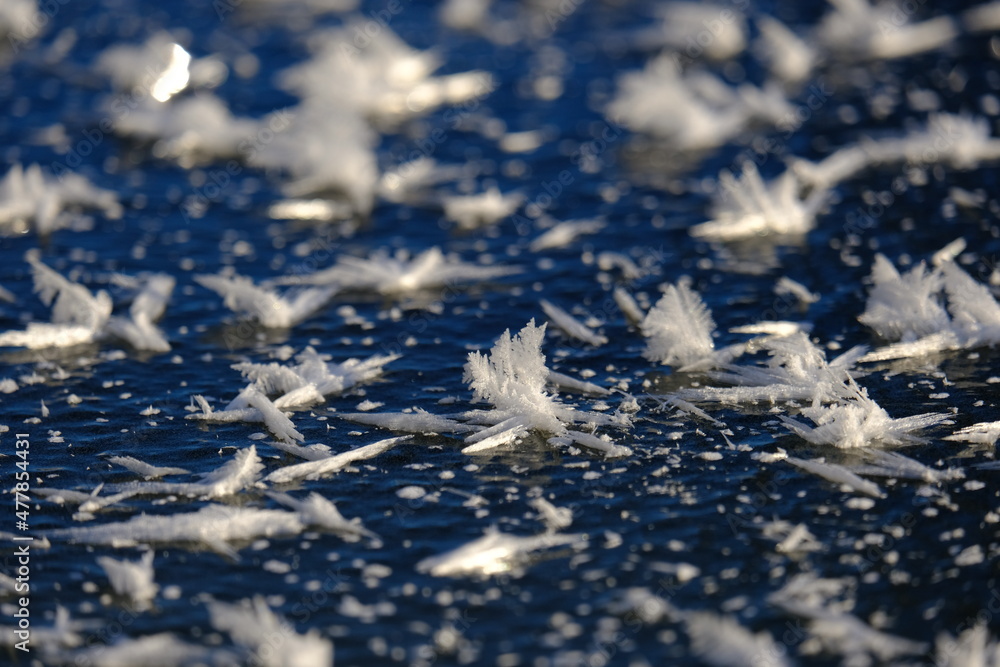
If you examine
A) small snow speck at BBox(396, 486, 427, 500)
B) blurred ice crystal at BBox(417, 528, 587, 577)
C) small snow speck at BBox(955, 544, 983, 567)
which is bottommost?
small snow speck at BBox(955, 544, 983, 567)

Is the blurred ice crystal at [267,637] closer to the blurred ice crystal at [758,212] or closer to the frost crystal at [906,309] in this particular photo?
the frost crystal at [906,309]

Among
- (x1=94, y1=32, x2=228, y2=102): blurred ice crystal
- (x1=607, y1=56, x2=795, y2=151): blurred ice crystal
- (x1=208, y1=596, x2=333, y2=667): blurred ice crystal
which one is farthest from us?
(x1=94, y1=32, x2=228, y2=102): blurred ice crystal

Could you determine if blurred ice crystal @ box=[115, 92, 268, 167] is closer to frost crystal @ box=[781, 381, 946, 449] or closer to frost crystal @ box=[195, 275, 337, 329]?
frost crystal @ box=[195, 275, 337, 329]

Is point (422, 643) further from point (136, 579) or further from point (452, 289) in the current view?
point (452, 289)

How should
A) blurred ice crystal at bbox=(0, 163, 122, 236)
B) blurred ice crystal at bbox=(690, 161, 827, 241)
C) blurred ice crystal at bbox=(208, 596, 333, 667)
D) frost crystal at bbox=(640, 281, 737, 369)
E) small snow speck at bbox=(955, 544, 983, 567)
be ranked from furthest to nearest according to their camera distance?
blurred ice crystal at bbox=(0, 163, 122, 236) < blurred ice crystal at bbox=(690, 161, 827, 241) < frost crystal at bbox=(640, 281, 737, 369) < small snow speck at bbox=(955, 544, 983, 567) < blurred ice crystal at bbox=(208, 596, 333, 667)

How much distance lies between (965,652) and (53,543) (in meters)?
4.58

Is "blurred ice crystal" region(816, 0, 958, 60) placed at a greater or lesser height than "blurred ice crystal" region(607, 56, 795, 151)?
greater

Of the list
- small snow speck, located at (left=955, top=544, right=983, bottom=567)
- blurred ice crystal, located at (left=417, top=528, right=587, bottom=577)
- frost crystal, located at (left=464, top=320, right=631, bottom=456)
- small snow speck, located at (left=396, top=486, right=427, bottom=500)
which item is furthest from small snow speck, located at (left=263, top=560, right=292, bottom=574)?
small snow speck, located at (left=955, top=544, right=983, bottom=567)

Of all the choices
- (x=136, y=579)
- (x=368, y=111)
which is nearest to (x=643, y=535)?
(x=136, y=579)

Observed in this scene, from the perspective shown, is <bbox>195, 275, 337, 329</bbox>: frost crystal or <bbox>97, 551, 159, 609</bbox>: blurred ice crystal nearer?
<bbox>97, 551, 159, 609</bbox>: blurred ice crystal

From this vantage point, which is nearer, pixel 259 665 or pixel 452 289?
pixel 259 665

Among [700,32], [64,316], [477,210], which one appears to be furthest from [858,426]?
[700,32]

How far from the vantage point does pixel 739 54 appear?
13914 mm

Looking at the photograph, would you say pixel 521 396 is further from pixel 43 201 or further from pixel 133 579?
pixel 43 201
